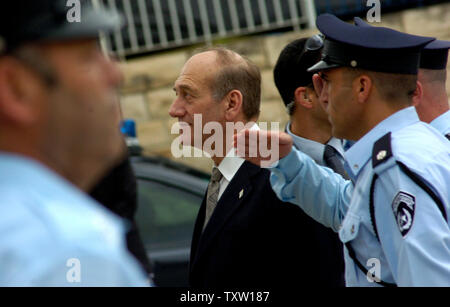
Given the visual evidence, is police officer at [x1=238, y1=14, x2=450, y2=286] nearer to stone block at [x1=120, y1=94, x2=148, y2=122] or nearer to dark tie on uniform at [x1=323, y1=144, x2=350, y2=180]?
dark tie on uniform at [x1=323, y1=144, x2=350, y2=180]

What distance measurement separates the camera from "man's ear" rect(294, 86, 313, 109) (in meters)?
3.44

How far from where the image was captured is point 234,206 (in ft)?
9.70

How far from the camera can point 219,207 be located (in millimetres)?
2994

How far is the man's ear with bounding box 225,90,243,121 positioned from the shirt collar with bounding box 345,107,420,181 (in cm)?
92

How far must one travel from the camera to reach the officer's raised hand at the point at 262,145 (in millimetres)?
2365

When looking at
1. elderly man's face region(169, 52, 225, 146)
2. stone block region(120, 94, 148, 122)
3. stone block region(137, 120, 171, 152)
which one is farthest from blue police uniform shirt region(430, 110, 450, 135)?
stone block region(120, 94, 148, 122)

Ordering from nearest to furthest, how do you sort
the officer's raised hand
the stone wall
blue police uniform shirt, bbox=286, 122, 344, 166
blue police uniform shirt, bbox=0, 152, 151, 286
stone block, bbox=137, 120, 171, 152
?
1. blue police uniform shirt, bbox=0, 152, 151, 286
2. the officer's raised hand
3. blue police uniform shirt, bbox=286, 122, 344, 166
4. the stone wall
5. stone block, bbox=137, 120, 171, 152

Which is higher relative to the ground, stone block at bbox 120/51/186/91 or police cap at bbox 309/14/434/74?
police cap at bbox 309/14/434/74

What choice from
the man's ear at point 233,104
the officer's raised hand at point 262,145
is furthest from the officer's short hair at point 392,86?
the man's ear at point 233,104

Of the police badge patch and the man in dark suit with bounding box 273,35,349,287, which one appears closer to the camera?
the police badge patch

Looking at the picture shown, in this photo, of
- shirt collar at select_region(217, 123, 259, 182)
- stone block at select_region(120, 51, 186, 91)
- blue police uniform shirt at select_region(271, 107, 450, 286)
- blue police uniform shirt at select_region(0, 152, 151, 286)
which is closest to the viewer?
blue police uniform shirt at select_region(0, 152, 151, 286)

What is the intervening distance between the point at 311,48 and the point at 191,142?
702mm

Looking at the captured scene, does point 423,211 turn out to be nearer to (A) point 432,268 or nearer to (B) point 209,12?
(A) point 432,268

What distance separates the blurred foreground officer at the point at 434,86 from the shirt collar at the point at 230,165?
2.76ft
